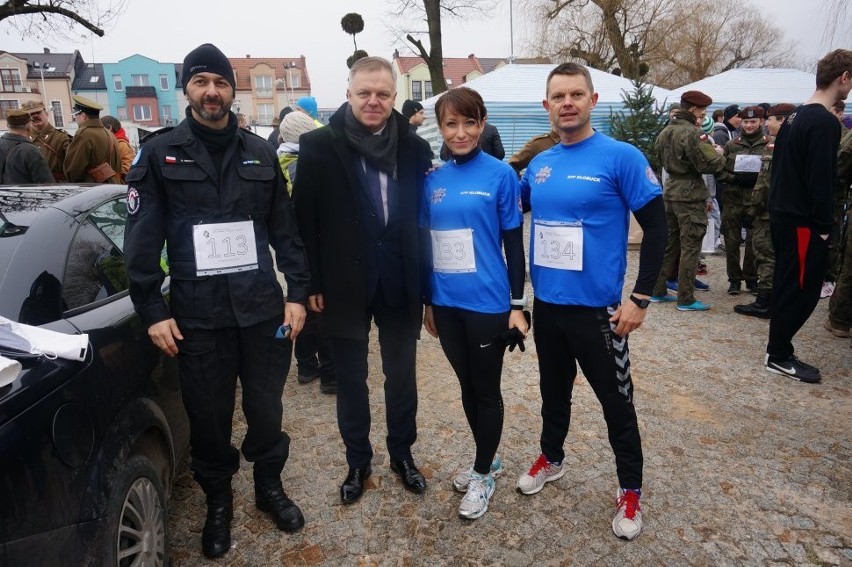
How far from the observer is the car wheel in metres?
1.75

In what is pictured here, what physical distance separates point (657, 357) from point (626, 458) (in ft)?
7.82

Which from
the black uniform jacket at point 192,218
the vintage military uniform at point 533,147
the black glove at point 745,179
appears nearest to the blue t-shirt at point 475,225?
the black uniform jacket at point 192,218

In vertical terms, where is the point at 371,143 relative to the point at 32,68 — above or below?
below

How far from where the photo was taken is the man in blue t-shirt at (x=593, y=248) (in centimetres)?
223

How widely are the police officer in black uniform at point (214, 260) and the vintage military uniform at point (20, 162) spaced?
4252 millimetres

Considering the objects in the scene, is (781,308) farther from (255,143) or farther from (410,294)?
(255,143)

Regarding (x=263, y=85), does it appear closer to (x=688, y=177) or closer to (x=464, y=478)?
(x=688, y=177)

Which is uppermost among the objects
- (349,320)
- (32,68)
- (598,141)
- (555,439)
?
(32,68)

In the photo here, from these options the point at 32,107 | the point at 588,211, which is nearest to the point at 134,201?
the point at 588,211

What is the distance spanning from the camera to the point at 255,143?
237cm

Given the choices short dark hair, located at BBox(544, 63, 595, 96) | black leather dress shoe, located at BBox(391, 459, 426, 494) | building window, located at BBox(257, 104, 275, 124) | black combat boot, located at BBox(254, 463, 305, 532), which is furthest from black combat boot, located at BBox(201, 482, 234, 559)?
building window, located at BBox(257, 104, 275, 124)

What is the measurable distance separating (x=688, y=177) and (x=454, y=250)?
13.4 ft

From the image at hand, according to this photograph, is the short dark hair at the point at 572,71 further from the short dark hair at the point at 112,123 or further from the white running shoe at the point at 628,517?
the short dark hair at the point at 112,123

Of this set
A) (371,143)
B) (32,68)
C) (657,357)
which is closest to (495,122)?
(657,357)
